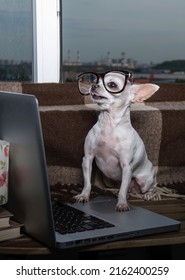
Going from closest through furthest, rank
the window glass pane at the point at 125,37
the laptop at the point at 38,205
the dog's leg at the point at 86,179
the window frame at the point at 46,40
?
the laptop at the point at 38,205 < the dog's leg at the point at 86,179 < the window frame at the point at 46,40 < the window glass pane at the point at 125,37

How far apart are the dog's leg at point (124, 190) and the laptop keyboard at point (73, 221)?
0.34 ft

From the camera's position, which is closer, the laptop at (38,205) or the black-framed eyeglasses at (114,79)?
the laptop at (38,205)

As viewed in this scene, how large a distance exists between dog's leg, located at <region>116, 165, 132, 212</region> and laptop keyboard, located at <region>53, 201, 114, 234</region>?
0.34 ft

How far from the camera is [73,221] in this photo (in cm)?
111

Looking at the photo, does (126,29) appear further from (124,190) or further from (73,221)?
(73,221)

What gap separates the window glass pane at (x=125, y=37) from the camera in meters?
1.84

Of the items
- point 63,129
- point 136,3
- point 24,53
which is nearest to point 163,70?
point 136,3

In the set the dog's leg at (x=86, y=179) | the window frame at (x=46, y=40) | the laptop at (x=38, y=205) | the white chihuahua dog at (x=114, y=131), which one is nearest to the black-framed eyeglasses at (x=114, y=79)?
the white chihuahua dog at (x=114, y=131)

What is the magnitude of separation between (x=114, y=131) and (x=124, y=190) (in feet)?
0.50

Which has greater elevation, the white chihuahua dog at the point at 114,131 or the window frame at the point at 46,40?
the window frame at the point at 46,40

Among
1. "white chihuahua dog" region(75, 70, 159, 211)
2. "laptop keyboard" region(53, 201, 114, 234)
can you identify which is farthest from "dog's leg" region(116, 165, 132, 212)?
"laptop keyboard" region(53, 201, 114, 234)

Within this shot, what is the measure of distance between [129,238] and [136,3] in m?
1.20

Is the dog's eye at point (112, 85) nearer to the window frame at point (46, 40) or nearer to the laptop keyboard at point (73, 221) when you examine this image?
the laptop keyboard at point (73, 221)

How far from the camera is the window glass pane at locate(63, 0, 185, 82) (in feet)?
6.04
